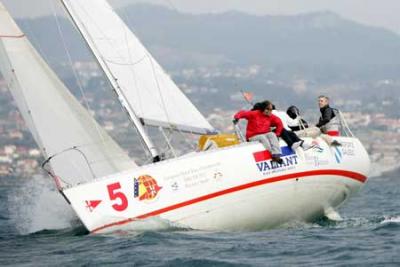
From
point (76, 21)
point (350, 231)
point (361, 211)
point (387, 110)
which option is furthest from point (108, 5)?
point (387, 110)

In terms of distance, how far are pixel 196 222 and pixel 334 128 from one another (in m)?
3.13

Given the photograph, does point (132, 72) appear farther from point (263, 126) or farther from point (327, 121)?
point (327, 121)

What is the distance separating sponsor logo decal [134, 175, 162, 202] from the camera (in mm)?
13602

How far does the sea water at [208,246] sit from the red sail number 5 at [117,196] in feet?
1.16

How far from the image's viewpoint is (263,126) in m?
14.5

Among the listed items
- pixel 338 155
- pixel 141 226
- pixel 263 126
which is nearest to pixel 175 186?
pixel 141 226

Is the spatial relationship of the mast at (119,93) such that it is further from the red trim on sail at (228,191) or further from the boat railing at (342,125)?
the boat railing at (342,125)

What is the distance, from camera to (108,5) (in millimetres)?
15758

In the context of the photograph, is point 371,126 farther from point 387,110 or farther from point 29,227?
point 29,227

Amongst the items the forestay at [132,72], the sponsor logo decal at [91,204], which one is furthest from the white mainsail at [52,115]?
the sponsor logo decal at [91,204]

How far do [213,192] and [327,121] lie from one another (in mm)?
2822

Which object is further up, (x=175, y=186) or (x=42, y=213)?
(x=42, y=213)

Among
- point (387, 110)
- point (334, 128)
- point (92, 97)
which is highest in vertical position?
point (92, 97)

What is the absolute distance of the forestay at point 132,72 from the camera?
50.3 feet
